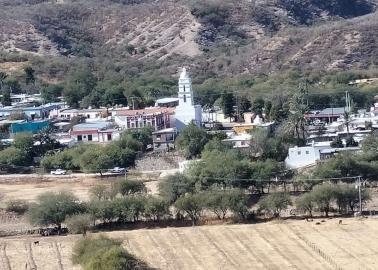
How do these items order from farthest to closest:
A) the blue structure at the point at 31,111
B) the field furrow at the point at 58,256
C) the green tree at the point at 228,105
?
the blue structure at the point at 31,111 → the green tree at the point at 228,105 → the field furrow at the point at 58,256

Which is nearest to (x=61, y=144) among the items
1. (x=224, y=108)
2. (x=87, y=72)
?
(x=224, y=108)

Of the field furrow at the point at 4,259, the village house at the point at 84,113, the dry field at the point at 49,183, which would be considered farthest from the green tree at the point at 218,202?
the village house at the point at 84,113

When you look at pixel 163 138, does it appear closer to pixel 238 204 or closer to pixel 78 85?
pixel 238 204

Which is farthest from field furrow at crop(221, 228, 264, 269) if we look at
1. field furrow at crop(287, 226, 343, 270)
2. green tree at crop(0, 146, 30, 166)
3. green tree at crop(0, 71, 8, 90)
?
green tree at crop(0, 71, 8, 90)

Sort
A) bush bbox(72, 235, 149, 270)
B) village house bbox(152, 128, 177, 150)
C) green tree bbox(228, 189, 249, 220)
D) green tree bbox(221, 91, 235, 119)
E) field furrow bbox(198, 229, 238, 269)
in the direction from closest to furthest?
bush bbox(72, 235, 149, 270)
field furrow bbox(198, 229, 238, 269)
green tree bbox(228, 189, 249, 220)
village house bbox(152, 128, 177, 150)
green tree bbox(221, 91, 235, 119)

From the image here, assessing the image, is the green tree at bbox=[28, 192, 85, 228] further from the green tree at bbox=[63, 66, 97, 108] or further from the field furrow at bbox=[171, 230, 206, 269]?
the green tree at bbox=[63, 66, 97, 108]

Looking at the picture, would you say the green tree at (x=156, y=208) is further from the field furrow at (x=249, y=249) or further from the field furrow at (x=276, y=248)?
the field furrow at (x=276, y=248)

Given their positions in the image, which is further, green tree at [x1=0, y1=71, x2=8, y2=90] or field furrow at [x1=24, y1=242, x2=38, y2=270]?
green tree at [x1=0, y1=71, x2=8, y2=90]
